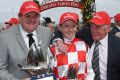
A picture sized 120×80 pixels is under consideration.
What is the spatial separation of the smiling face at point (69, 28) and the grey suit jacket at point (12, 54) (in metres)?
0.32

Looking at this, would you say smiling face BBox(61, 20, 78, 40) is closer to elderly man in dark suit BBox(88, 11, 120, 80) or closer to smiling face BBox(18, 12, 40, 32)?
smiling face BBox(18, 12, 40, 32)

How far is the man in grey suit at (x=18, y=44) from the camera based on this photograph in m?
3.32

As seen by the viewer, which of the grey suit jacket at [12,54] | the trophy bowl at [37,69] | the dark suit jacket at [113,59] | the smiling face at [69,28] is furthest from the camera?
the dark suit jacket at [113,59]

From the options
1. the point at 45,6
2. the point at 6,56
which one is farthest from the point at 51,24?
the point at 45,6

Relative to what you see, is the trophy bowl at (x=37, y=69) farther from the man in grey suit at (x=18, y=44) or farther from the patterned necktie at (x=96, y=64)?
the patterned necktie at (x=96, y=64)

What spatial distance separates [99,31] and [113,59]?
0.38 meters

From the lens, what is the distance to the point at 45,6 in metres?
18.4

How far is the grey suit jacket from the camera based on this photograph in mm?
3312

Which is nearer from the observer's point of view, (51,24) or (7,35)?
(7,35)

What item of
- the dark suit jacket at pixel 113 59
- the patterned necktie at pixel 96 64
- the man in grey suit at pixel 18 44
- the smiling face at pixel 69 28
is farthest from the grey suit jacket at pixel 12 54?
the dark suit jacket at pixel 113 59

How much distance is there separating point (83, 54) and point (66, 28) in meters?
0.34

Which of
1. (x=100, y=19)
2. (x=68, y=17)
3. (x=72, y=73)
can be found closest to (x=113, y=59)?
(x=100, y=19)

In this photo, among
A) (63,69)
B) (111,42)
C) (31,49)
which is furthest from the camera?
(111,42)

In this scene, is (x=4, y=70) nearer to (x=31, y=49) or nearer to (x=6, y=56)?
(x=6, y=56)
